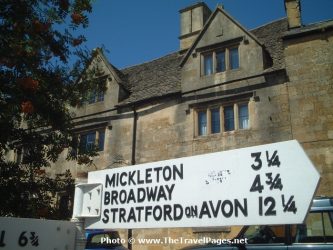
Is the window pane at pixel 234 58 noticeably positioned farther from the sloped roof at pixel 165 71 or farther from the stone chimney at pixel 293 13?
the stone chimney at pixel 293 13

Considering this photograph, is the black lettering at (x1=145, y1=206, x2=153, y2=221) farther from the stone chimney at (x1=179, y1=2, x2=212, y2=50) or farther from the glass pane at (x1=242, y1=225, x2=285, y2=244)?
the stone chimney at (x1=179, y1=2, x2=212, y2=50)

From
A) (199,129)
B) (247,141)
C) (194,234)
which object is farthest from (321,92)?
(194,234)

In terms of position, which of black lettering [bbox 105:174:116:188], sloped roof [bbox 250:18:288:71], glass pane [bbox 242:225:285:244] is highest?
sloped roof [bbox 250:18:288:71]

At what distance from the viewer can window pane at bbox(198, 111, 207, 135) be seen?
13609 mm

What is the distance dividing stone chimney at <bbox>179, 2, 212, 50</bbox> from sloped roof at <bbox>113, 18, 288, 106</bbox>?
938 mm

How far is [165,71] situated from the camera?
17609 millimetres

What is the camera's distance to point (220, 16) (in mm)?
14625

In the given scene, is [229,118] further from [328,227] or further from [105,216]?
[105,216]

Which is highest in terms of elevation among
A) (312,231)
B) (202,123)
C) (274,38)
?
(274,38)

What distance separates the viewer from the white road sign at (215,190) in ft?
5.04

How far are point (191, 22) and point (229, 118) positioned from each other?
774cm

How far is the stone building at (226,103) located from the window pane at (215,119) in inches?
1.6

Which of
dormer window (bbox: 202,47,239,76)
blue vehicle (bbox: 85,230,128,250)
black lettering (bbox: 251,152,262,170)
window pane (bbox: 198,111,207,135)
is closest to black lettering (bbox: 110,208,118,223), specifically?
black lettering (bbox: 251,152,262,170)

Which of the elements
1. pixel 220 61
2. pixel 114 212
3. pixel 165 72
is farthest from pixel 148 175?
pixel 165 72
